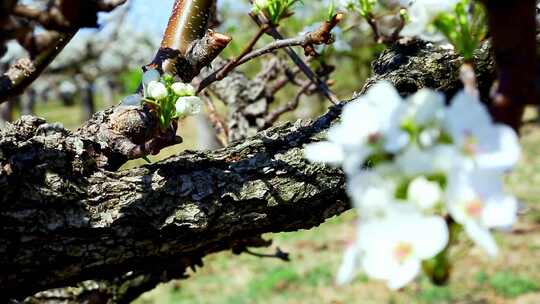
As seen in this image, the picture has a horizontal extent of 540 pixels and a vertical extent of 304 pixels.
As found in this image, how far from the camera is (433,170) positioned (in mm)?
549

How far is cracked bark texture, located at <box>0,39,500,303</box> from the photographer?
3.94ft

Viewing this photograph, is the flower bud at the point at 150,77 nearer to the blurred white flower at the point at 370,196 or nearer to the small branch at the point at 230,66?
the small branch at the point at 230,66

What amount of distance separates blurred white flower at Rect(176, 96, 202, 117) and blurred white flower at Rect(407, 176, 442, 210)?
727 millimetres

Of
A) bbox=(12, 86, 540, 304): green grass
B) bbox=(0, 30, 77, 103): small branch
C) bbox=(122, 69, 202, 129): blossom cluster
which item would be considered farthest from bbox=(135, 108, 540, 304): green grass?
bbox=(0, 30, 77, 103): small branch

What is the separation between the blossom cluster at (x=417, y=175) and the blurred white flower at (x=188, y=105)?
0.68 meters

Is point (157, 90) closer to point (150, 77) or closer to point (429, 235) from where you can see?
point (150, 77)

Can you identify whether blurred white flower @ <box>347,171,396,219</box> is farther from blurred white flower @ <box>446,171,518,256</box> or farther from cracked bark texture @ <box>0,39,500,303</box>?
cracked bark texture @ <box>0,39,500,303</box>

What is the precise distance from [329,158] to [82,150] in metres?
0.86

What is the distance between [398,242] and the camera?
0.54 meters

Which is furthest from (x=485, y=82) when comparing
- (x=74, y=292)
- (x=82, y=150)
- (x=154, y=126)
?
(x=74, y=292)

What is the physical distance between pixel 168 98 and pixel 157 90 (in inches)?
1.5

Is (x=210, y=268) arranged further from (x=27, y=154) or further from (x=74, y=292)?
(x=27, y=154)

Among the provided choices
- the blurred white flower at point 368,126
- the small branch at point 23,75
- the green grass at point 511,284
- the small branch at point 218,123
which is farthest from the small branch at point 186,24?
the green grass at point 511,284

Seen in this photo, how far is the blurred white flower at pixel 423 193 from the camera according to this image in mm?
553
